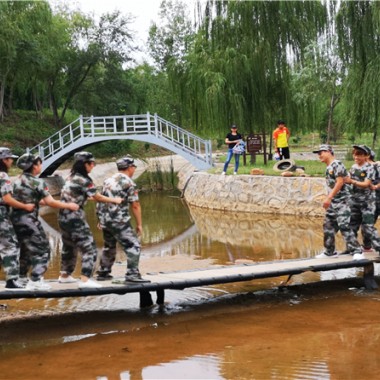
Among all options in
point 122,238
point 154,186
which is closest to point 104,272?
point 122,238

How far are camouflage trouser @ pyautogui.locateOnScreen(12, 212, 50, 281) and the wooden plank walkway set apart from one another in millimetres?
257

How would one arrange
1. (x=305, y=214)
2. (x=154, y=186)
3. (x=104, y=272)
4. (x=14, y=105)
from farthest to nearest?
(x=14, y=105)
(x=154, y=186)
(x=305, y=214)
(x=104, y=272)

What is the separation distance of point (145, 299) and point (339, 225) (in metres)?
2.66

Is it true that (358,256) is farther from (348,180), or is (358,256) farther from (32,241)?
(32,241)

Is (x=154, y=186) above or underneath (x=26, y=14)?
underneath

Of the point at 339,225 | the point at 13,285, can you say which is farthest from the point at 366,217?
the point at 13,285

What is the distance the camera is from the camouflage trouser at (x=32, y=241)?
20.5 feet

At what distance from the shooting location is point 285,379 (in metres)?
4.82

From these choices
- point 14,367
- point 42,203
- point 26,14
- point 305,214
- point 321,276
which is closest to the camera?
point 14,367

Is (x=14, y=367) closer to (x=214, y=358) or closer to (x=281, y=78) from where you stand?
(x=214, y=358)

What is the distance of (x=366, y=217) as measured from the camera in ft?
26.7

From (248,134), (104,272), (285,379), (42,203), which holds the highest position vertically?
(248,134)

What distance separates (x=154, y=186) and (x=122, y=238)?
62.9 ft

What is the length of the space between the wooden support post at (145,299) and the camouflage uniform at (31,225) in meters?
1.31
